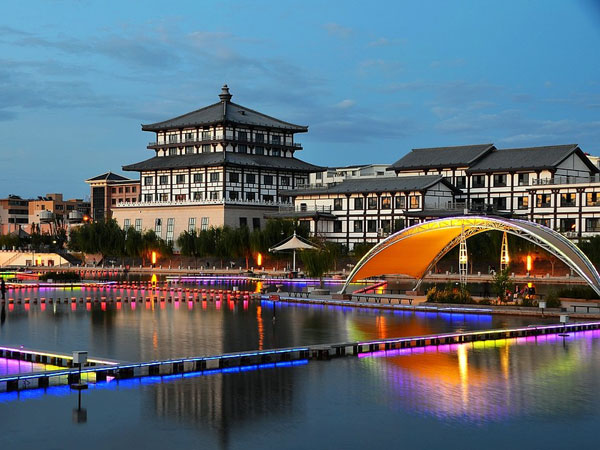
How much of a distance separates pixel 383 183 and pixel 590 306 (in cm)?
5638

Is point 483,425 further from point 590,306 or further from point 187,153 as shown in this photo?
point 187,153

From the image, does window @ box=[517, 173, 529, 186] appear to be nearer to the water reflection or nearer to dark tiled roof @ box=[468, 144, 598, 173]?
dark tiled roof @ box=[468, 144, 598, 173]

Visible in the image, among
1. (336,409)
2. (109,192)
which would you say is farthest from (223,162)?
(336,409)

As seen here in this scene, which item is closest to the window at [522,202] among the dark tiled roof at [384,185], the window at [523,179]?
the window at [523,179]

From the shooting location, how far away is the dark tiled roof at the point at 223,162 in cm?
11250

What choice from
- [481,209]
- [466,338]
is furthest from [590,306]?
[481,209]

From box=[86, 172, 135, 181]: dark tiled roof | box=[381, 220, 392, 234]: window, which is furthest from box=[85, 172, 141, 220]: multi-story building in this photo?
box=[381, 220, 392, 234]: window

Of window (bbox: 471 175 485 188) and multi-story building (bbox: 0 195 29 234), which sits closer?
window (bbox: 471 175 485 188)

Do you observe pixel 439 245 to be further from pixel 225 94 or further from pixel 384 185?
pixel 225 94

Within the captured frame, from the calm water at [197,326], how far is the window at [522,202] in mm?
47462

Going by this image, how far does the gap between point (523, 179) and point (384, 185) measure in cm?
1515

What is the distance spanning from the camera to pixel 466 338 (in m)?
37.0

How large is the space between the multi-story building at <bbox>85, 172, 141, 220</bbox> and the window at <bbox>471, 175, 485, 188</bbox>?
267 ft

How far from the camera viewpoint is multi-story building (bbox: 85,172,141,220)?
167625 millimetres
